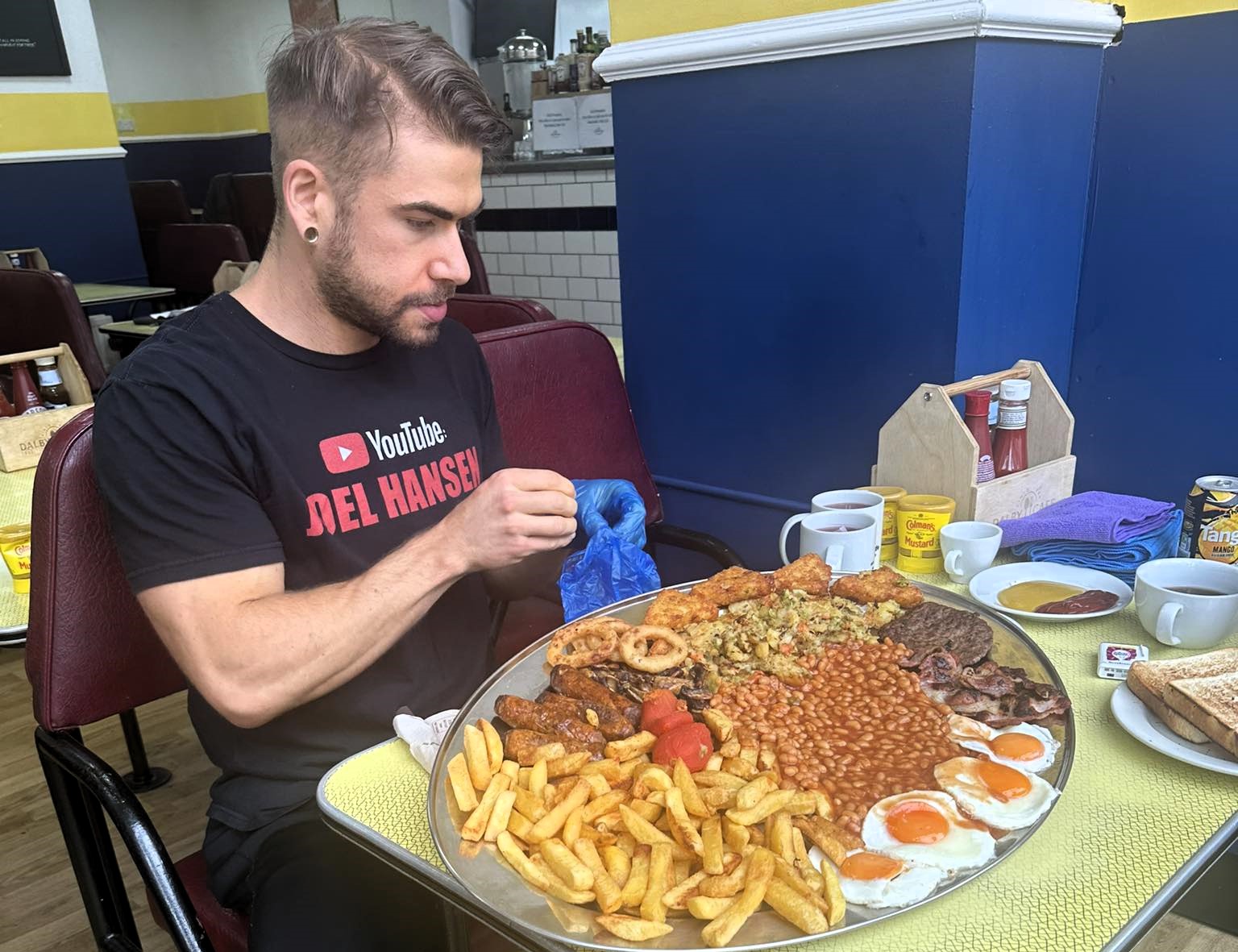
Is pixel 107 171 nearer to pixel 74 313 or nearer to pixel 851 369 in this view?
pixel 74 313

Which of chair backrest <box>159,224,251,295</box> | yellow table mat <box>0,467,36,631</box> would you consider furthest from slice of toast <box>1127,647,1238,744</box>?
chair backrest <box>159,224,251,295</box>

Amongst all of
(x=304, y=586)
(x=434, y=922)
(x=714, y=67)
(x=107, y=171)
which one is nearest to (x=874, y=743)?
(x=434, y=922)

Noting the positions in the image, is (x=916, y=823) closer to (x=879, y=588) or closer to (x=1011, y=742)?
(x=1011, y=742)

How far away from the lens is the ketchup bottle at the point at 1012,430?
1.74 m

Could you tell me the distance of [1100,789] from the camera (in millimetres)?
1032

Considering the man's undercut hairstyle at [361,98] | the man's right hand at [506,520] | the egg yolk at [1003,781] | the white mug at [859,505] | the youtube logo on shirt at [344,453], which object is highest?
the man's undercut hairstyle at [361,98]

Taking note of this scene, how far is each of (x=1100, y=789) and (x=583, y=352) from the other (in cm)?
155

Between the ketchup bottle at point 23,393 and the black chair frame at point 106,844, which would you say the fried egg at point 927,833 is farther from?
the ketchup bottle at point 23,393

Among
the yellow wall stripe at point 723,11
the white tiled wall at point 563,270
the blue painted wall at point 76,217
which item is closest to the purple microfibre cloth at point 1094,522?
the yellow wall stripe at point 723,11

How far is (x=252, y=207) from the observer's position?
24.3ft

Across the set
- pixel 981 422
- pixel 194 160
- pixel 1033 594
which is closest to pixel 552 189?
pixel 981 422

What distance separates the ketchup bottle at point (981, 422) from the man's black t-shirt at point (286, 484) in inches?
33.7

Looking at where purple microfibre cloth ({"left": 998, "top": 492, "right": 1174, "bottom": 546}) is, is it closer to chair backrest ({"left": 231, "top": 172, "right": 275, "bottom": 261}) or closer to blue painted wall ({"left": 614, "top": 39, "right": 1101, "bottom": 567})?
blue painted wall ({"left": 614, "top": 39, "right": 1101, "bottom": 567})

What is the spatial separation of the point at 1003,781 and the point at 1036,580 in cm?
61
